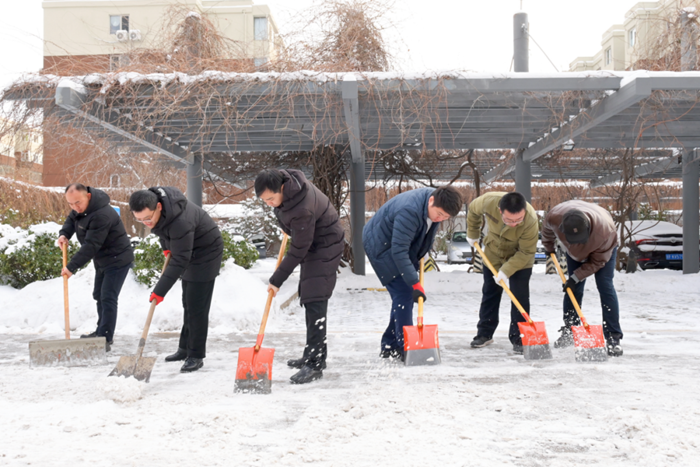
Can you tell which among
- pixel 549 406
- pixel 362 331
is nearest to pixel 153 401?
pixel 549 406

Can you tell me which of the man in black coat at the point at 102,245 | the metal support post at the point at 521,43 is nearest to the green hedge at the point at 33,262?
the man in black coat at the point at 102,245

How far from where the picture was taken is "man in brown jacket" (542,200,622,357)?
443 centimetres

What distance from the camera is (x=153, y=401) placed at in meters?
3.31

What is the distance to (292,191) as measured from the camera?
359 centimetres

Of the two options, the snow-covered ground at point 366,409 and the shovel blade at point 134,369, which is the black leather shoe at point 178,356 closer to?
the snow-covered ground at point 366,409

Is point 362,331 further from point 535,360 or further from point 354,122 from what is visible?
point 354,122

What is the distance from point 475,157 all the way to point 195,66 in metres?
7.23

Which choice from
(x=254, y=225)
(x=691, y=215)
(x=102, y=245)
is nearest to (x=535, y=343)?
(x=102, y=245)

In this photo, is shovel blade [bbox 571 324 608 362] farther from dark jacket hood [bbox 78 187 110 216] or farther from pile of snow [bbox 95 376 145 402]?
dark jacket hood [bbox 78 187 110 216]

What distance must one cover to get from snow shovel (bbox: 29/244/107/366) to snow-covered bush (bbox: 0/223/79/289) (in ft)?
11.9

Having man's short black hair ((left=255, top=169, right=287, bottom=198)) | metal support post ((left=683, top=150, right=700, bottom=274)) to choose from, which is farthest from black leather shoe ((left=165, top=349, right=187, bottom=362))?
metal support post ((left=683, top=150, right=700, bottom=274))

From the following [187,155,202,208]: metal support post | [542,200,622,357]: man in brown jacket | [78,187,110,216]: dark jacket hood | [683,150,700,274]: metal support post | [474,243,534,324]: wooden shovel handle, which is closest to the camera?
[542,200,622,357]: man in brown jacket

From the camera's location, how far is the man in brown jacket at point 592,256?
4.43 meters

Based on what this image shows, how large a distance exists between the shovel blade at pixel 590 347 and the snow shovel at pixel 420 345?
116 cm
